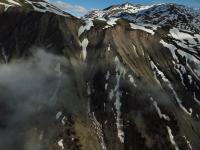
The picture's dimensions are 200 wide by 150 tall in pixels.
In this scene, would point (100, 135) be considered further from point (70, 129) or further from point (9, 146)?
point (9, 146)

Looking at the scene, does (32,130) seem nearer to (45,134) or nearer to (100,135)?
(45,134)

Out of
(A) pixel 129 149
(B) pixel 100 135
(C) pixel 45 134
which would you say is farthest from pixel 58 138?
(A) pixel 129 149

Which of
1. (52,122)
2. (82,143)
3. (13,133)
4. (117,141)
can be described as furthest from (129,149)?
(13,133)

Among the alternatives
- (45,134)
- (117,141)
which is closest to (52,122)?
(45,134)

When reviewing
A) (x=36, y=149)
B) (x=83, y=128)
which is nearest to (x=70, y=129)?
(x=83, y=128)

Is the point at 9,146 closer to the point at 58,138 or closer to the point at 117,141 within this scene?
the point at 58,138
